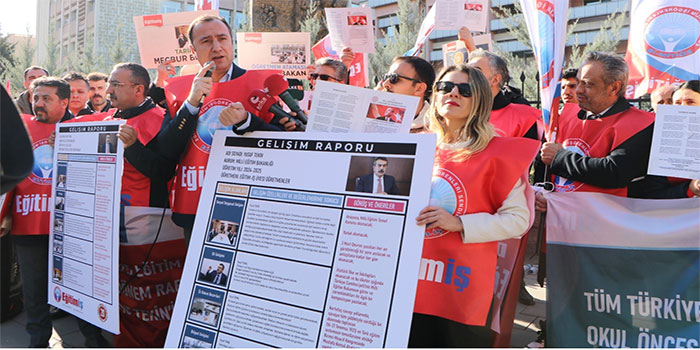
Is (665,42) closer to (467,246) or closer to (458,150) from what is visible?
(458,150)

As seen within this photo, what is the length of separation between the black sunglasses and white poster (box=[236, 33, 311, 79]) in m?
3.83

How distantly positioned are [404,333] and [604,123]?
1.90 meters

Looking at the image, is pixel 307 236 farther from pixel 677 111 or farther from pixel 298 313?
pixel 677 111

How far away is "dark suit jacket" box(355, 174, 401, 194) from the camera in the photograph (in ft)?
6.89

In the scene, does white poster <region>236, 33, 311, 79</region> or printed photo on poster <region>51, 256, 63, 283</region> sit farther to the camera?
white poster <region>236, 33, 311, 79</region>

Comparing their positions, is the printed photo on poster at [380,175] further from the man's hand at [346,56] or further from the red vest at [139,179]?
the man's hand at [346,56]

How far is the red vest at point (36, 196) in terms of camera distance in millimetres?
3561

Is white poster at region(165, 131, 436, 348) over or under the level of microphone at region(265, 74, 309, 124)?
under

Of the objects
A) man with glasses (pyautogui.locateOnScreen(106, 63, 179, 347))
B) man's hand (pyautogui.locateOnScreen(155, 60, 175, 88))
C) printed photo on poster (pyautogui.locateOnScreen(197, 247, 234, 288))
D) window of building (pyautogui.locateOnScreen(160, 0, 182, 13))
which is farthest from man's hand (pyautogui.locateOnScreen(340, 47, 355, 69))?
window of building (pyautogui.locateOnScreen(160, 0, 182, 13))

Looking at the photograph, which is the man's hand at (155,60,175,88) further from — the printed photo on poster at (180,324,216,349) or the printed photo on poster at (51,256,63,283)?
the printed photo on poster at (180,324,216,349)

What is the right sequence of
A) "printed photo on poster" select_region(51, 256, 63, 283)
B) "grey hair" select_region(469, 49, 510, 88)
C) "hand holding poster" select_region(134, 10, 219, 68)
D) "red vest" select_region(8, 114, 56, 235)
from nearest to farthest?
1. "printed photo on poster" select_region(51, 256, 63, 283)
2. "red vest" select_region(8, 114, 56, 235)
3. "grey hair" select_region(469, 49, 510, 88)
4. "hand holding poster" select_region(134, 10, 219, 68)

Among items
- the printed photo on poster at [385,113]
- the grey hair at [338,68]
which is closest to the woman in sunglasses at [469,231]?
the printed photo on poster at [385,113]

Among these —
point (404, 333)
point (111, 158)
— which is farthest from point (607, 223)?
point (111, 158)

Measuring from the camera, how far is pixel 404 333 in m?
1.91
